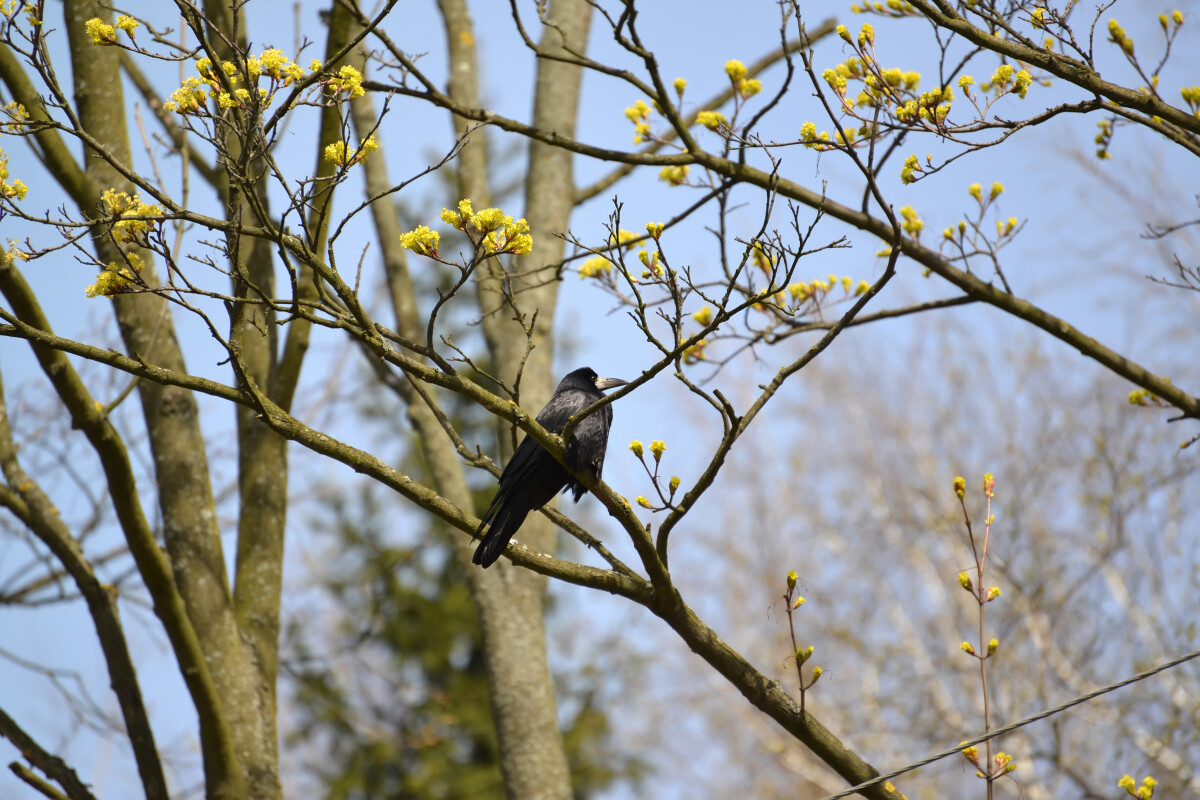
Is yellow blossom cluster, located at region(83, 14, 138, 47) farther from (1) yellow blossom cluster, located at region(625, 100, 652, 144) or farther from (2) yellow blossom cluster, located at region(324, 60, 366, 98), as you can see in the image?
(1) yellow blossom cluster, located at region(625, 100, 652, 144)

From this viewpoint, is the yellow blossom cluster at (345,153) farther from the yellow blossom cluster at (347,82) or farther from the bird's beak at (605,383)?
the bird's beak at (605,383)

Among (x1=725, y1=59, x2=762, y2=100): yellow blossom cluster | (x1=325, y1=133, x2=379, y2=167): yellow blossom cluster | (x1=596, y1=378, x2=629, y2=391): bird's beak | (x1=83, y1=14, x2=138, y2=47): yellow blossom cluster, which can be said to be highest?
(x1=725, y1=59, x2=762, y2=100): yellow blossom cluster

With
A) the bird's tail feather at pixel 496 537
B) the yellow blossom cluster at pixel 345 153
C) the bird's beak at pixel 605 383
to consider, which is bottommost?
the bird's tail feather at pixel 496 537

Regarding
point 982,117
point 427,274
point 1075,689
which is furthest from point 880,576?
point 982,117

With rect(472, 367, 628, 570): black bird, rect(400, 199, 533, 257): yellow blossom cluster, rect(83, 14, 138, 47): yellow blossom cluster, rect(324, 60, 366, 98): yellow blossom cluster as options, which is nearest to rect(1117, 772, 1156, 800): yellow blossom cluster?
rect(472, 367, 628, 570): black bird

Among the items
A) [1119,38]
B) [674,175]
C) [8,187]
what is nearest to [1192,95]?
[1119,38]

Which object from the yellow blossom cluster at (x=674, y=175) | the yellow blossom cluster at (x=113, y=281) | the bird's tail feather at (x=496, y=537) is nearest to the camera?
the yellow blossom cluster at (x=113, y=281)

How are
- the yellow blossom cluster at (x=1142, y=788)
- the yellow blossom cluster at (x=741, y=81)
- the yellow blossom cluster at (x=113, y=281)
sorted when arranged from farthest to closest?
the yellow blossom cluster at (x=741, y=81) < the yellow blossom cluster at (x=1142, y=788) < the yellow blossom cluster at (x=113, y=281)

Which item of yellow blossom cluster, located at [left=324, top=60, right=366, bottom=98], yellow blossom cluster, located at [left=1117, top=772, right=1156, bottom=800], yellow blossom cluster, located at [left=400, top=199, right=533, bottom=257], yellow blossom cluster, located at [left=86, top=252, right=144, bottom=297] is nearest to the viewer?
yellow blossom cluster, located at [left=400, top=199, right=533, bottom=257]

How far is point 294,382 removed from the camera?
4453 mm

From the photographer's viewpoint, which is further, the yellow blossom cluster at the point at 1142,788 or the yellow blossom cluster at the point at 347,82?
the yellow blossom cluster at the point at 1142,788

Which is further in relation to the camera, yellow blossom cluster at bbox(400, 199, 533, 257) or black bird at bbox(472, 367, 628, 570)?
black bird at bbox(472, 367, 628, 570)

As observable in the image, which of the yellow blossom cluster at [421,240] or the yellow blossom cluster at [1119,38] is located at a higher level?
the yellow blossom cluster at [1119,38]

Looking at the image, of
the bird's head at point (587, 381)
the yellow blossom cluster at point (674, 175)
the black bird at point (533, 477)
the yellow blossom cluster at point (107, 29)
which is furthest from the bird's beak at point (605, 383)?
the yellow blossom cluster at point (107, 29)
